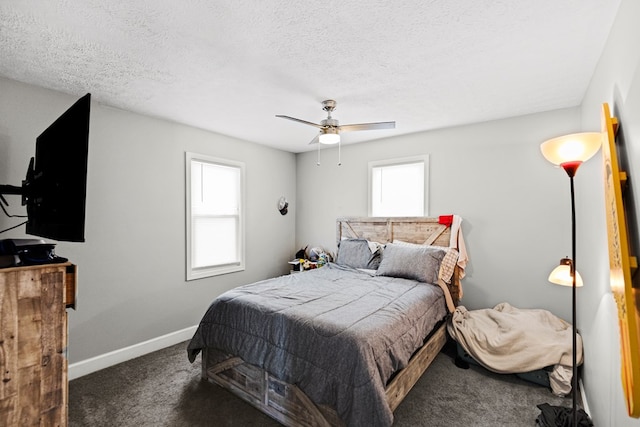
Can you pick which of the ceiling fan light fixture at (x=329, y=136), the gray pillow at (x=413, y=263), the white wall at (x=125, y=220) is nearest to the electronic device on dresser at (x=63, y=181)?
the white wall at (x=125, y=220)

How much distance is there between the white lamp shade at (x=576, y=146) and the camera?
1.55m

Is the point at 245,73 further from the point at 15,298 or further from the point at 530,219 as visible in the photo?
the point at 530,219

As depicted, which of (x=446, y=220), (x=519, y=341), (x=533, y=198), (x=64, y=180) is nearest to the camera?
(x=64, y=180)

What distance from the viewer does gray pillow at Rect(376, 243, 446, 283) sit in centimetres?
313

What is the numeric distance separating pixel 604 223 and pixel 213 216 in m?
3.80

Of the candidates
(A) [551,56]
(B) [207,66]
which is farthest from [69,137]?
(A) [551,56]

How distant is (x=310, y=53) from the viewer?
6.53 feet

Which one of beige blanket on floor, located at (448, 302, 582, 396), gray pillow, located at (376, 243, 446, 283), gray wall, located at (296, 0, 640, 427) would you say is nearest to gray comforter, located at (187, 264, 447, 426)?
gray pillow, located at (376, 243, 446, 283)

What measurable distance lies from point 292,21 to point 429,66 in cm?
109

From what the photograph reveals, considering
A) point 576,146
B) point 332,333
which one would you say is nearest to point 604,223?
point 576,146

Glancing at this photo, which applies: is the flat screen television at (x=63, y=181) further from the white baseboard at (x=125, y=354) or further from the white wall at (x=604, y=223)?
the white wall at (x=604, y=223)

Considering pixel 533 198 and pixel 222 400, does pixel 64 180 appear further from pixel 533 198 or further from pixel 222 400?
pixel 533 198

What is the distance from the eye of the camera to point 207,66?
2.17 metres

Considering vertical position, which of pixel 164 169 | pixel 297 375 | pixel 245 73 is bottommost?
pixel 297 375
